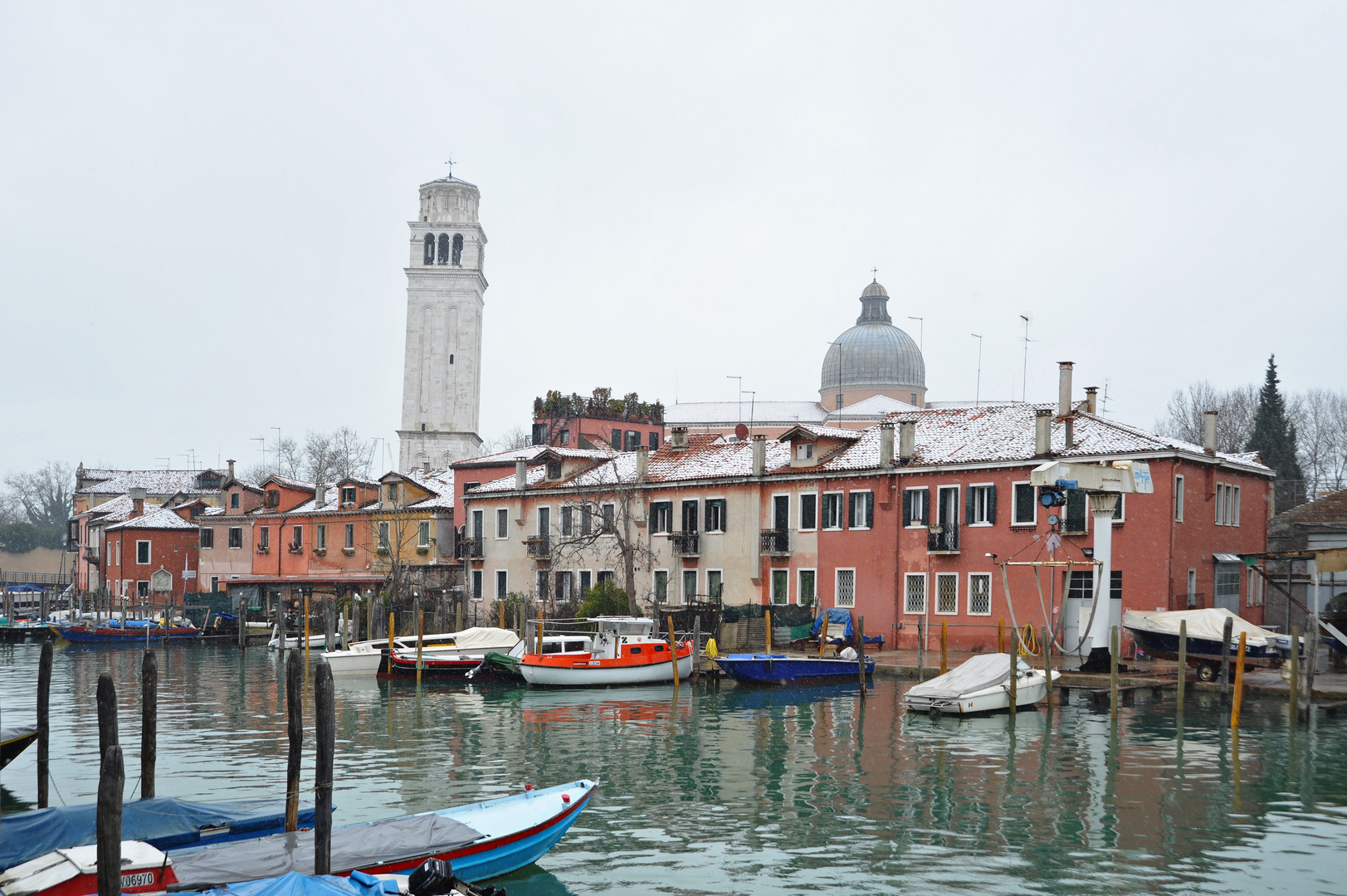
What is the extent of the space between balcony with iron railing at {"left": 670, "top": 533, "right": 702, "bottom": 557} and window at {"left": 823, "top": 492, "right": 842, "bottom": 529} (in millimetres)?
5430

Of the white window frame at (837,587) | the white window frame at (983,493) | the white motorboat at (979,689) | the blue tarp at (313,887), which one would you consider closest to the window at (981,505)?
the white window frame at (983,493)

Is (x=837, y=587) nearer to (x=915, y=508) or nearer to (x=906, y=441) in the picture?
(x=915, y=508)

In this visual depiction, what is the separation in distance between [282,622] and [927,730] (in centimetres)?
3119

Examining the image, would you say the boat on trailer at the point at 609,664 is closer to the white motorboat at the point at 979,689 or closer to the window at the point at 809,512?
the window at the point at 809,512

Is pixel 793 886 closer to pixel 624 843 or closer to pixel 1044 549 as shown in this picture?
pixel 624 843

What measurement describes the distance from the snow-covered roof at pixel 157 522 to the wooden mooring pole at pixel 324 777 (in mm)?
60937

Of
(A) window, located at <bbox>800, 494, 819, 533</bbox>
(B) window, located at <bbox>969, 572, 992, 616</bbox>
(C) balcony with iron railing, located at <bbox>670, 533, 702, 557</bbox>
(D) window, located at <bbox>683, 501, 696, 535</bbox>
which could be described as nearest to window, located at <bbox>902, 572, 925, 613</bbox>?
(B) window, located at <bbox>969, 572, 992, 616</bbox>

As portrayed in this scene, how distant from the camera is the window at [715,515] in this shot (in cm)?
4578

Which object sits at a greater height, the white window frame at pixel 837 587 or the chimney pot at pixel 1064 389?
the chimney pot at pixel 1064 389

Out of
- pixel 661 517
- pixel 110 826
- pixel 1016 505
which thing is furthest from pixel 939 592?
pixel 110 826

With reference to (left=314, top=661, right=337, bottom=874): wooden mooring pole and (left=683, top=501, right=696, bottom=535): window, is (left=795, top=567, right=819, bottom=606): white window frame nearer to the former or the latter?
(left=683, top=501, right=696, bottom=535): window

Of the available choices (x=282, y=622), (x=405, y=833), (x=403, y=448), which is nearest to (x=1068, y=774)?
(x=405, y=833)

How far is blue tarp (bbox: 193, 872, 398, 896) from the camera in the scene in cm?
1218

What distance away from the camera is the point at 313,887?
482 inches
